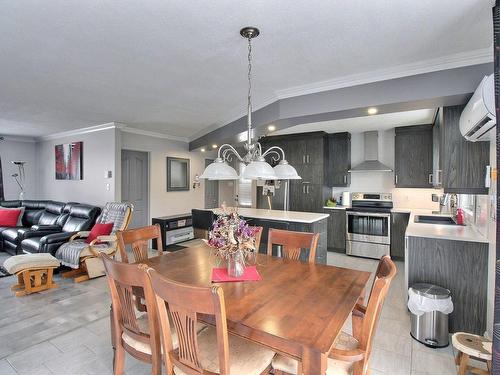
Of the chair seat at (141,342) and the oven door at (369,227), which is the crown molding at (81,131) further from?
the oven door at (369,227)

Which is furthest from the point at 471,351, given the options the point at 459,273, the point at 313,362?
the point at 313,362

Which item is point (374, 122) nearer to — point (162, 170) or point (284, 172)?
point (284, 172)

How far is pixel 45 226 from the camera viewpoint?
486 cm

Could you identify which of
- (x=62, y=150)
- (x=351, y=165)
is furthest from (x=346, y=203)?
(x=62, y=150)

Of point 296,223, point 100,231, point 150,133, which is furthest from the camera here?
point 150,133

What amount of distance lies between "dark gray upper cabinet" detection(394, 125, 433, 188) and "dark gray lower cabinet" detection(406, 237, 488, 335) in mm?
2576

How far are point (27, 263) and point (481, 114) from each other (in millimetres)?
4755

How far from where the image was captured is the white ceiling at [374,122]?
4168 mm

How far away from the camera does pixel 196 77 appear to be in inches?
117

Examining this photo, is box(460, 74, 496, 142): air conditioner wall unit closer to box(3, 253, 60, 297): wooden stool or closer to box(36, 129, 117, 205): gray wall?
box(3, 253, 60, 297): wooden stool

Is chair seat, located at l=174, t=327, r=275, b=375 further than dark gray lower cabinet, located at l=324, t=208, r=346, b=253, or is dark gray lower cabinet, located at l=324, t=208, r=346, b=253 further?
dark gray lower cabinet, located at l=324, t=208, r=346, b=253

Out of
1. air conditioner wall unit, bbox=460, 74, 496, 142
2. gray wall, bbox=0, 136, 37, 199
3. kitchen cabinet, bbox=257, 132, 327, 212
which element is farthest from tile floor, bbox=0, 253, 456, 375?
gray wall, bbox=0, 136, 37, 199

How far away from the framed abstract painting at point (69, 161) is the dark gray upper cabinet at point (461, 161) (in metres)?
6.17

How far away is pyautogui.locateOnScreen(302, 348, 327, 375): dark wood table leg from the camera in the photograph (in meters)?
1.07
